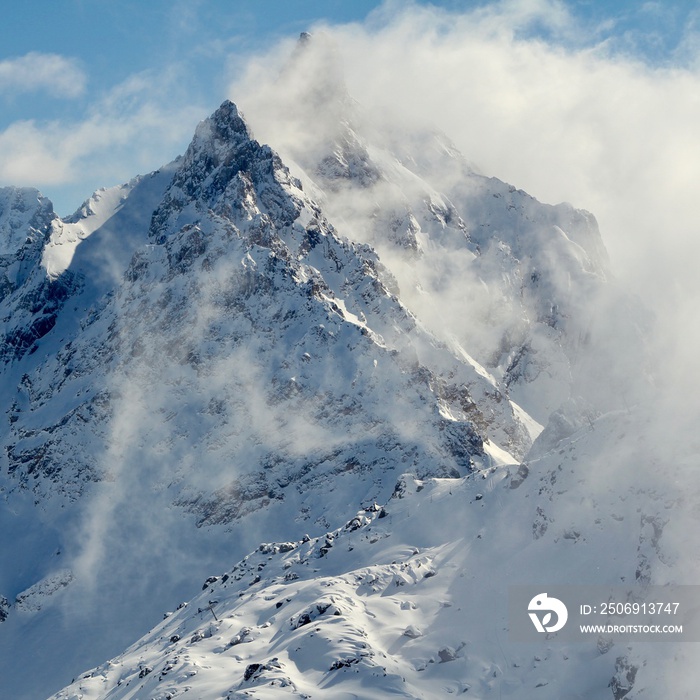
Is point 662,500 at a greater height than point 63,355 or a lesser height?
lesser

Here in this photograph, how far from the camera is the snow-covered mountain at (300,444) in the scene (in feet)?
175

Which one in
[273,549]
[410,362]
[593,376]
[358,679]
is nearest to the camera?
[358,679]

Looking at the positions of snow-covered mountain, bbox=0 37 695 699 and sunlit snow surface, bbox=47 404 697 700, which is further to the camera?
snow-covered mountain, bbox=0 37 695 699

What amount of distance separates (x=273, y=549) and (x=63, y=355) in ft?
281

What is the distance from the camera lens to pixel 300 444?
122m

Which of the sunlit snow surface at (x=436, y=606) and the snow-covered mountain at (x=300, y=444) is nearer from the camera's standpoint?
the sunlit snow surface at (x=436, y=606)

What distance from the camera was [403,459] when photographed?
385 feet

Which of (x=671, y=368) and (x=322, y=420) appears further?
(x=671, y=368)

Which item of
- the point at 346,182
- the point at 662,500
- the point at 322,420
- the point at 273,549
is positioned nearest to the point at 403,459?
the point at 322,420

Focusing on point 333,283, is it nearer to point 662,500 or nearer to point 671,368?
point 671,368

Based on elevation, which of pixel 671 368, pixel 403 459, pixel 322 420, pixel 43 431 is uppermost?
pixel 43 431

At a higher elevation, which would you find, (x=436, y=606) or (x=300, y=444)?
(x=300, y=444)

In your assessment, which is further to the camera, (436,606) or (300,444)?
(300,444)

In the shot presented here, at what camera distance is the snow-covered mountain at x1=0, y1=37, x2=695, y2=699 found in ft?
175
